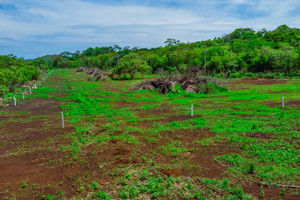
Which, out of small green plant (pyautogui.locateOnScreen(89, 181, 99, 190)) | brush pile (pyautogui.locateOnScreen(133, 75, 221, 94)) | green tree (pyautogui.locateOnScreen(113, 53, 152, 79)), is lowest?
small green plant (pyautogui.locateOnScreen(89, 181, 99, 190))

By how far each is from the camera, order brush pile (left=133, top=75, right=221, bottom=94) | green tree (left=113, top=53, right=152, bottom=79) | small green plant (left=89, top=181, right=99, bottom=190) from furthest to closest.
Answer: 1. green tree (left=113, top=53, right=152, bottom=79)
2. brush pile (left=133, top=75, right=221, bottom=94)
3. small green plant (left=89, top=181, right=99, bottom=190)

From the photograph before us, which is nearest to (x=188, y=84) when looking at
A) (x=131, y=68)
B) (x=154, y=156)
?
(x=154, y=156)

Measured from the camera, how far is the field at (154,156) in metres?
6.30

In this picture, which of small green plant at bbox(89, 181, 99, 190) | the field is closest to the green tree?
the field

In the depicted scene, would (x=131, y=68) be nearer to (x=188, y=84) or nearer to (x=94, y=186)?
→ (x=188, y=84)

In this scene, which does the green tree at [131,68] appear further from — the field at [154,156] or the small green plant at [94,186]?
the small green plant at [94,186]

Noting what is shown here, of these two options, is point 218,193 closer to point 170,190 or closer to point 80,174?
point 170,190

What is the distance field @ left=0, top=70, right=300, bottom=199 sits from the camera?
6305 millimetres

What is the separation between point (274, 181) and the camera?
6.48 metres

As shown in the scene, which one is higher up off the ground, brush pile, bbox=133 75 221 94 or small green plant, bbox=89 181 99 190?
brush pile, bbox=133 75 221 94

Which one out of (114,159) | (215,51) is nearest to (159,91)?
(114,159)

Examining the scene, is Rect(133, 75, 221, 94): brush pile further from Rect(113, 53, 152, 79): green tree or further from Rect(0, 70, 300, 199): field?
Rect(113, 53, 152, 79): green tree

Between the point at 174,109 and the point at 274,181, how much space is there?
10.9 m

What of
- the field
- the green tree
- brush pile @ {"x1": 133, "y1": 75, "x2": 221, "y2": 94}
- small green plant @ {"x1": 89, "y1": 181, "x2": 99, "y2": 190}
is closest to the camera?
the field
